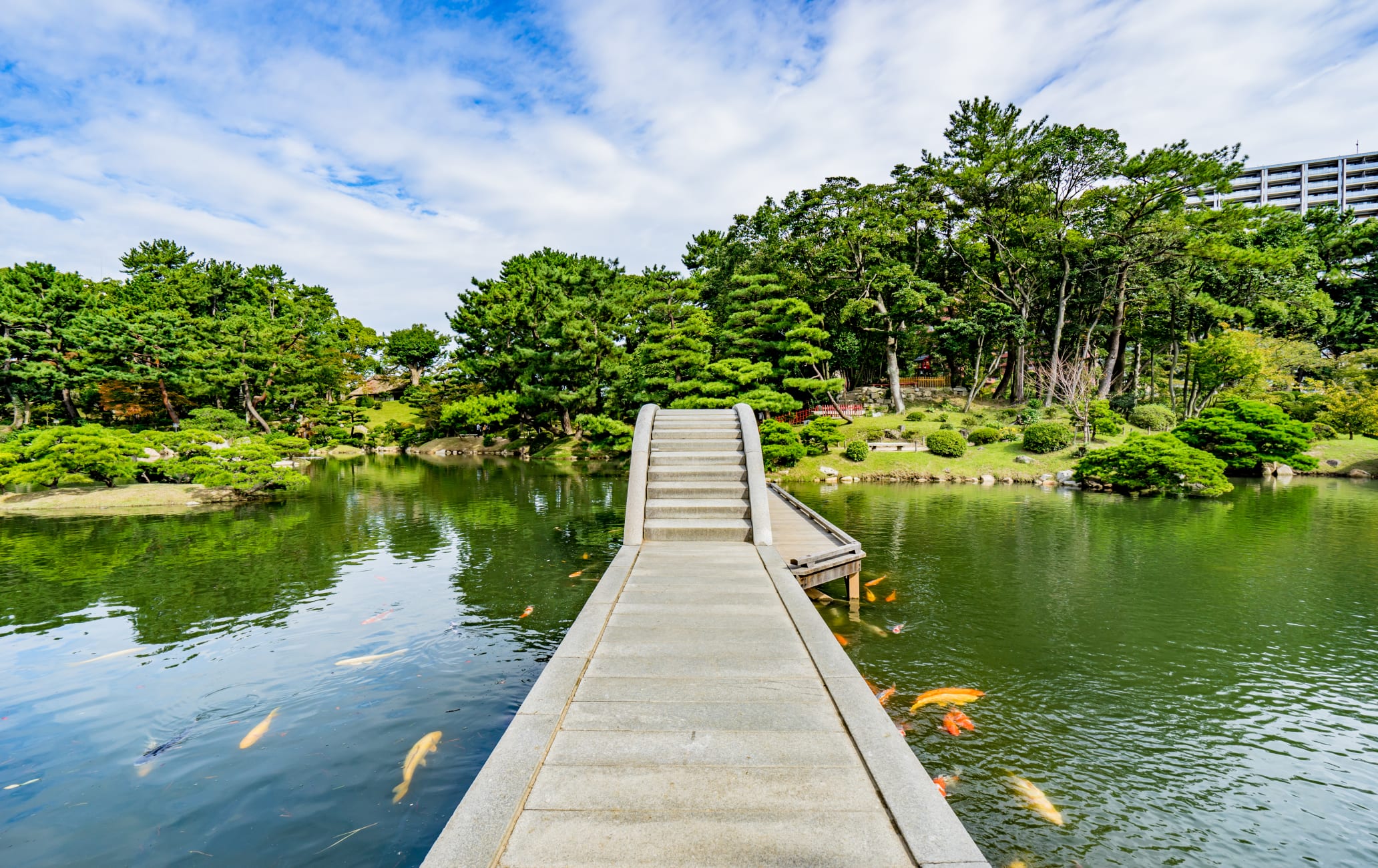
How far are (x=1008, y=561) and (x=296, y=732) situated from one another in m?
11.3

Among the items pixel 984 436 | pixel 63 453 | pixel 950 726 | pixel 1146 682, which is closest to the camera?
pixel 950 726

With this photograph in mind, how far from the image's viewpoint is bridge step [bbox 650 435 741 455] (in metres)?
9.70

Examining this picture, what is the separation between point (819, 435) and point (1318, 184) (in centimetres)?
9789

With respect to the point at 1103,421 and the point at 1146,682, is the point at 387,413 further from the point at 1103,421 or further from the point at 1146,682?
the point at 1146,682

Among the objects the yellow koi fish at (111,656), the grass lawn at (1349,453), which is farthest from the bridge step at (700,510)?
the grass lawn at (1349,453)

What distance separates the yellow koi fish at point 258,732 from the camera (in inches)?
206

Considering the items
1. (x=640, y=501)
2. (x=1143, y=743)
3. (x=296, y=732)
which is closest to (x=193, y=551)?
(x=296, y=732)

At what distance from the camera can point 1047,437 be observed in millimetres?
24938

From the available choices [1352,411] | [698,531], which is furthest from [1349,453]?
[698,531]

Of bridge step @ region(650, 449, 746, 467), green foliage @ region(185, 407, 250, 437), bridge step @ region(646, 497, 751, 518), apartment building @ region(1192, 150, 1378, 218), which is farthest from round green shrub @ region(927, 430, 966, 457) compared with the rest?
apartment building @ region(1192, 150, 1378, 218)

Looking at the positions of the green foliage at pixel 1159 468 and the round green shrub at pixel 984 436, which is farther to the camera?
the round green shrub at pixel 984 436

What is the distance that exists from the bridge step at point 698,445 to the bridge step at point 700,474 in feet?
1.83

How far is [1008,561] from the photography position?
11102 millimetres

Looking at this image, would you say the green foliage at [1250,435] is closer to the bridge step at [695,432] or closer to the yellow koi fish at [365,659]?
the bridge step at [695,432]
